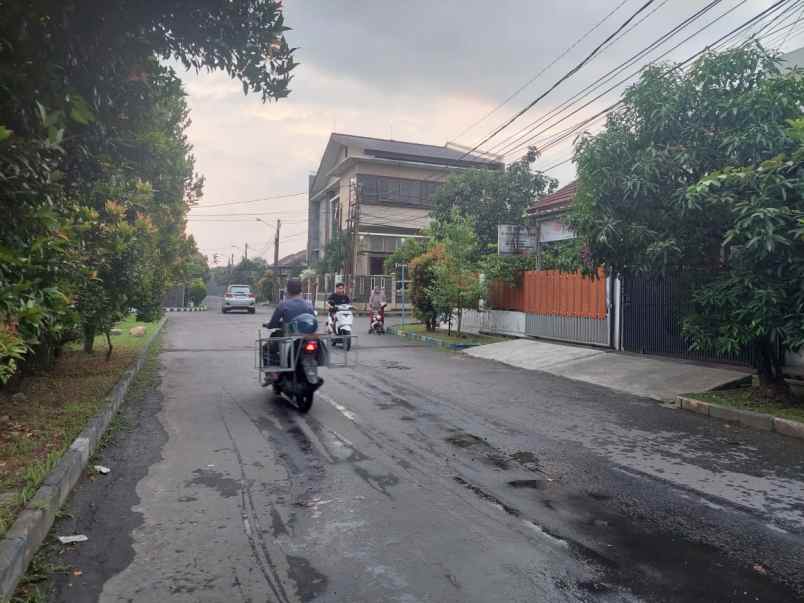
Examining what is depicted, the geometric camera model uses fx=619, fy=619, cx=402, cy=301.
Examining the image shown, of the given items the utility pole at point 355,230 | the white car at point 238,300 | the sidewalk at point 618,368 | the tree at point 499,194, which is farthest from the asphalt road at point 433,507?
the utility pole at point 355,230

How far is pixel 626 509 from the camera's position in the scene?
475 cm

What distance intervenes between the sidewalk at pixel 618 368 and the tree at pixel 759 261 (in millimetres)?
1511

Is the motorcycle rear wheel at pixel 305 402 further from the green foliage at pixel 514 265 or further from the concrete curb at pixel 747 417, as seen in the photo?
the green foliage at pixel 514 265

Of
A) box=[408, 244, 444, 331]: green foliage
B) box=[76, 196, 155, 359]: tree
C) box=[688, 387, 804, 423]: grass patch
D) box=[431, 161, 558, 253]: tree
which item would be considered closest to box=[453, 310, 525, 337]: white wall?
box=[408, 244, 444, 331]: green foliage

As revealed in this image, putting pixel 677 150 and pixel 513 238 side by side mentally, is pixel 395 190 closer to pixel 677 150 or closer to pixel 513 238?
pixel 513 238

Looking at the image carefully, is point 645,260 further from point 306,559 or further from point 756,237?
point 306,559

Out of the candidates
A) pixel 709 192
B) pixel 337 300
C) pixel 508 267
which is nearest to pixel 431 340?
pixel 508 267

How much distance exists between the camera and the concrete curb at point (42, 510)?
3.33 m

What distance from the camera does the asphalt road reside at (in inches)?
138

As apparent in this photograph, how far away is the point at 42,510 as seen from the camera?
4.04m

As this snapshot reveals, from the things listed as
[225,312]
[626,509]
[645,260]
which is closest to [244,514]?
[626,509]

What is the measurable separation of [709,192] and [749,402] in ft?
10.4

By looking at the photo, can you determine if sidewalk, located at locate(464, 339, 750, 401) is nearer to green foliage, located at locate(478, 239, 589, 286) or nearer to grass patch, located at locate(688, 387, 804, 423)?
grass patch, located at locate(688, 387, 804, 423)

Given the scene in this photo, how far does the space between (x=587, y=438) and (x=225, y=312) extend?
3217 centimetres
